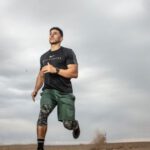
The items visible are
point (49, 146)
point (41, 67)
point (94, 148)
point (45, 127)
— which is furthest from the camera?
point (49, 146)

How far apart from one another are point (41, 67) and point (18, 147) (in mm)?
4840

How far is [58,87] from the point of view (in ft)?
26.0

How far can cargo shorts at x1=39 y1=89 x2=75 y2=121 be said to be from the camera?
792 cm

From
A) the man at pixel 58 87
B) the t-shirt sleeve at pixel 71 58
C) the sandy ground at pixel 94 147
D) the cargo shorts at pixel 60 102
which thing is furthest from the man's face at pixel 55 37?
the sandy ground at pixel 94 147

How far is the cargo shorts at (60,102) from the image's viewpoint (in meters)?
7.92

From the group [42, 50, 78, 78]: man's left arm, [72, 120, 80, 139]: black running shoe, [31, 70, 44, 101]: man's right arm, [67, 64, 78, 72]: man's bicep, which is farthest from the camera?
[31, 70, 44, 101]: man's right arm

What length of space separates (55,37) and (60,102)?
1.22 m

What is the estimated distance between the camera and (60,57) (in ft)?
26.1

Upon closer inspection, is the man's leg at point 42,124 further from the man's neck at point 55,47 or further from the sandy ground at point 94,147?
the sandy ground at point 94,147

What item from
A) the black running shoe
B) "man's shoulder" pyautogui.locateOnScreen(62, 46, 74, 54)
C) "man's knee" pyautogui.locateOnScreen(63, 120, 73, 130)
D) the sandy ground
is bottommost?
the sandy ground

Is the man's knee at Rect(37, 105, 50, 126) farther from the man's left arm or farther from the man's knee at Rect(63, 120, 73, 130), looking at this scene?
the man's left arm

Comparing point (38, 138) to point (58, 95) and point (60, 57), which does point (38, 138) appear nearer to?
point (58, 95)

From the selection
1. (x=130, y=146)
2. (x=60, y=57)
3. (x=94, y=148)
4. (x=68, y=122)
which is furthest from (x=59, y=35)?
(x=130, y=146)

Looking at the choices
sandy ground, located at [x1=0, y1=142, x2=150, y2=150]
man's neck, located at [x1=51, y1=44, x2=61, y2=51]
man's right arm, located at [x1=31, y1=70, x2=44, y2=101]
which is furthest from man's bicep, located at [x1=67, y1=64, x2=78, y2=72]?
sandy ground, located at [x1=0, y1=142, x2=150, y2=150]
